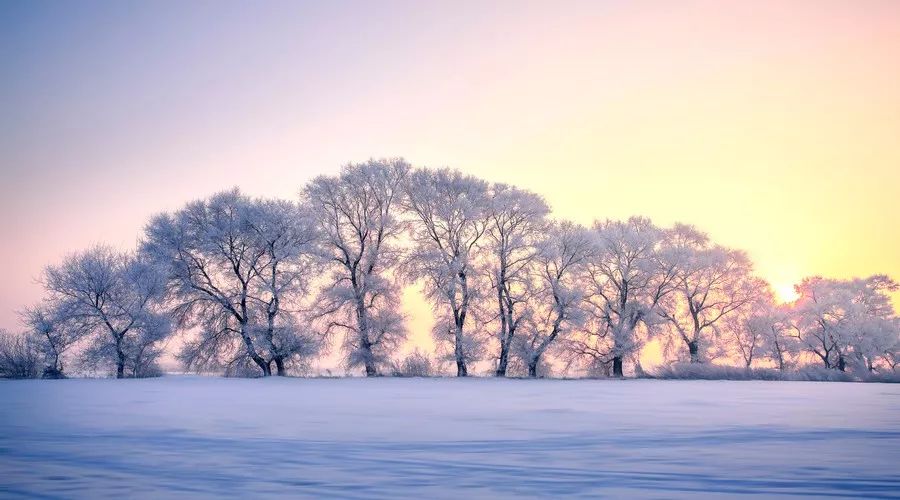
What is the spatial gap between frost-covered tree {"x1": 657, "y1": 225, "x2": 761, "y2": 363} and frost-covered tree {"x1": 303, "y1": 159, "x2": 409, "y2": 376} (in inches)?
691

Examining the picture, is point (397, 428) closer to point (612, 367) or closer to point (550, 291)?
point (550, 291)

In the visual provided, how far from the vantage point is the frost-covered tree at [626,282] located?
35.6 meters

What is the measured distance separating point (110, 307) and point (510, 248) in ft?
69.6

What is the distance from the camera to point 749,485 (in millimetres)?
3891

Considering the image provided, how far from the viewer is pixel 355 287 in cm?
3341

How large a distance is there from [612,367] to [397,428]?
30.3 m

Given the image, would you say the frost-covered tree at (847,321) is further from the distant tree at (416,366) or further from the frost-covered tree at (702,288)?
the distant tree at (416,366)

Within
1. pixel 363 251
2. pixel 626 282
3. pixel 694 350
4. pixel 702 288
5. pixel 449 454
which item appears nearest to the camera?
pixel 449 454

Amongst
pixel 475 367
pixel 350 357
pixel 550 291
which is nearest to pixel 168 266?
pixel 350 357

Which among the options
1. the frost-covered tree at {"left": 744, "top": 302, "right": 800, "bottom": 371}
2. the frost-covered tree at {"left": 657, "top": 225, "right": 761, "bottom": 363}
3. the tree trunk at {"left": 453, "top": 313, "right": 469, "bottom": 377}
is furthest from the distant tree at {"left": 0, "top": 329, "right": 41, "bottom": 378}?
the frost-covered tree at {"left": 744, "top": 302, "right": 800, "bottom": 371}

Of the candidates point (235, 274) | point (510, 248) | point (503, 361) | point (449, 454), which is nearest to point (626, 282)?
point (510, 248)

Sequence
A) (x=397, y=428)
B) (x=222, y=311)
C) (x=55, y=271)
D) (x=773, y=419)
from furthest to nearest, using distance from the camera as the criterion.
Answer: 1. (x=222, y=311)
2. (x=55, y=271)
3. (x=773, y=419)
4. (x=397, y=428)

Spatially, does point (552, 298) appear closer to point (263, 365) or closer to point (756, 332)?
point (263, 365)

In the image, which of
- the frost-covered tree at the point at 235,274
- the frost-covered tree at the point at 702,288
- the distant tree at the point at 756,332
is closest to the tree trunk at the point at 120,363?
the frost-covered tree at the point at 235,274
